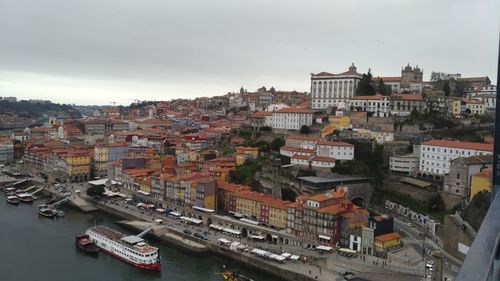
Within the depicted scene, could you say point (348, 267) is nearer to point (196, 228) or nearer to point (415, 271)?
point (415, 271)

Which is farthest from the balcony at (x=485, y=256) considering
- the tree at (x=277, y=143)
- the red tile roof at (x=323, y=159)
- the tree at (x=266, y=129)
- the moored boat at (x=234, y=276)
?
the tree at (x=266, y=129)

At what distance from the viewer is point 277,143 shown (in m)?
18.4

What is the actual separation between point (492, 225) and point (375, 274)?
346 inches

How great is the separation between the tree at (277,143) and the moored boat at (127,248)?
7930mm

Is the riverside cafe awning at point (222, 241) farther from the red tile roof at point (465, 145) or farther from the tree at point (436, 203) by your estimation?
the red tile roof at point (465, 145)

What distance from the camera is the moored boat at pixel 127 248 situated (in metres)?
10.2

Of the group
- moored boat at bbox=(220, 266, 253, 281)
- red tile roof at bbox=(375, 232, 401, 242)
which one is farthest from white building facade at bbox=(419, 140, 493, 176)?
moored boat at bbox=(220, 266, 253, 281)

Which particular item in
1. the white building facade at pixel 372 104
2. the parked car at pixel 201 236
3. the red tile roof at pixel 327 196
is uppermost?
the white building facade at pixel 372 104

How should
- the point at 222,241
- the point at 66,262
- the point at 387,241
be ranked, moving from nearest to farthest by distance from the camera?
the point at 387,241
the point at 66,262
the point at 222,241

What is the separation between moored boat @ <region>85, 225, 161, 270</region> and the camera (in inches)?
400

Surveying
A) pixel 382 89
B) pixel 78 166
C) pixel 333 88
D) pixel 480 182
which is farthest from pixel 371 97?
pixel 78 166

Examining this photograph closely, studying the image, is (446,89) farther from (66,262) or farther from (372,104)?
(66,262)

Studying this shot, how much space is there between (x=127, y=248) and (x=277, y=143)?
8.90m

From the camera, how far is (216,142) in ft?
72.8
